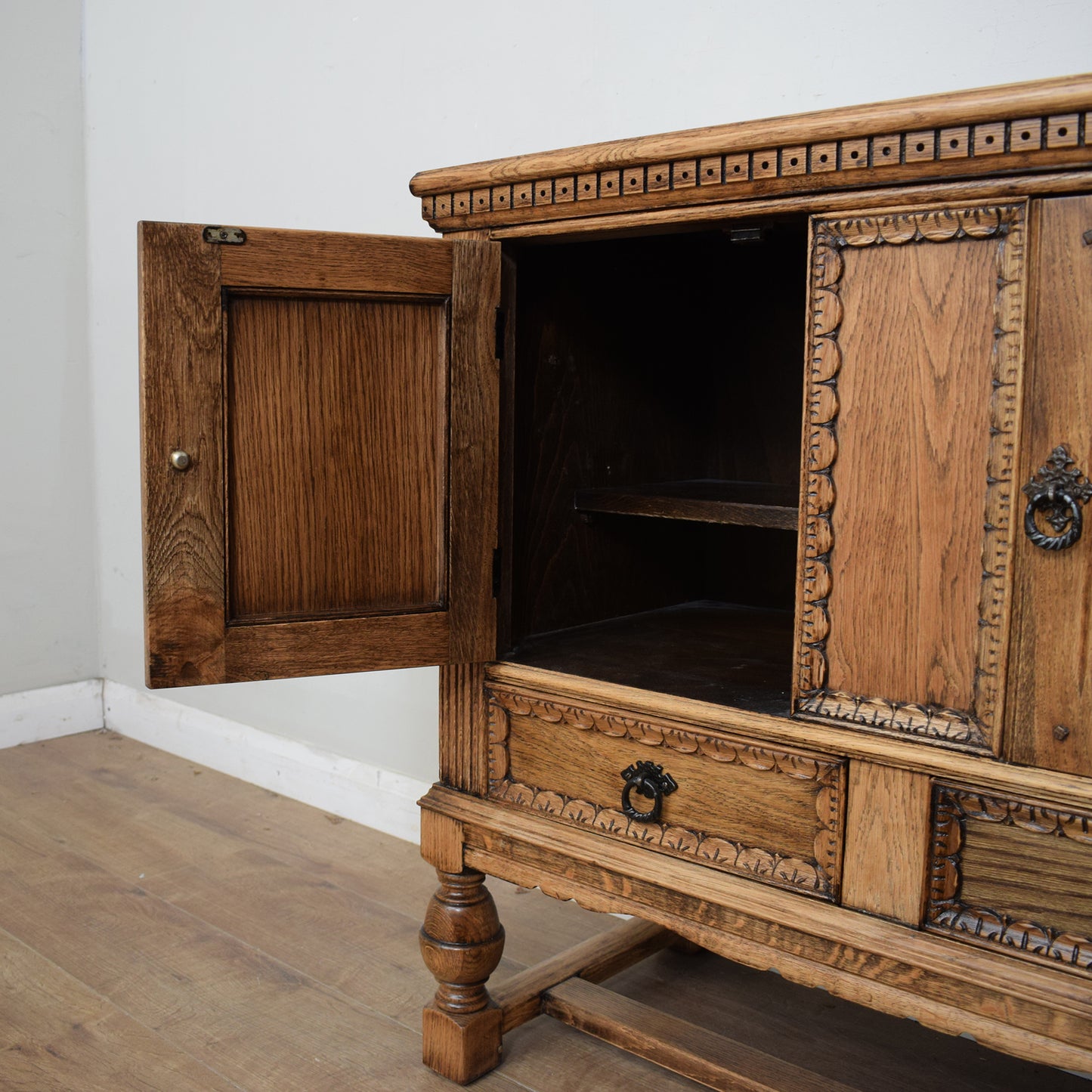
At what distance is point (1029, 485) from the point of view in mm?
1250

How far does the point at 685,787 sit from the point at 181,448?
82 cm

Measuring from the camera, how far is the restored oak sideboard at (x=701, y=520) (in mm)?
1275

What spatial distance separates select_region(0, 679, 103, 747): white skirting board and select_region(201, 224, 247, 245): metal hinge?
8.88 feet

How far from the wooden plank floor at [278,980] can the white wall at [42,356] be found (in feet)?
2.79

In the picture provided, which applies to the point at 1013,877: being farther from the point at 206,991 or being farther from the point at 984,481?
the point at 206,991

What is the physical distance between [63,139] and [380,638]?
2877 mm

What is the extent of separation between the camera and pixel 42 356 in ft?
12.4

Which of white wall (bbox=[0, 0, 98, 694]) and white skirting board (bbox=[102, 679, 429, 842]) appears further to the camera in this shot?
white wall (bbox=[0, 0, 98, 694])

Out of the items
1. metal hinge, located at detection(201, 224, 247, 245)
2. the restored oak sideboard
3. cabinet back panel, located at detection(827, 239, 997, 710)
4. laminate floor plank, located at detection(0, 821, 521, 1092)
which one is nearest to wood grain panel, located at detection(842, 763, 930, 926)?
the restored oak sideboard

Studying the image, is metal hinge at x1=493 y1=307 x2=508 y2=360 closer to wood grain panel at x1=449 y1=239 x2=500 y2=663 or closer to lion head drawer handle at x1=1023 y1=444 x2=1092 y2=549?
wood grain panel at x1=449 y1=239 x2=500 y2=663

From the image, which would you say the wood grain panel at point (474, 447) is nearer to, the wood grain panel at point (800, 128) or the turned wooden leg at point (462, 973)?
the wood grain panel at point (800, 128)

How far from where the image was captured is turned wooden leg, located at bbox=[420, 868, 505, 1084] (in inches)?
75.1

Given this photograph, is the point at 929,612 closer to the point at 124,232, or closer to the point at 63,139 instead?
the point at 124,232

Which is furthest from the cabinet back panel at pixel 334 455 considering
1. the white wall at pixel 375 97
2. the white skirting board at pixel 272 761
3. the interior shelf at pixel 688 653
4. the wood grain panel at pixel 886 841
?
the white skirting board at pixel 272 761
